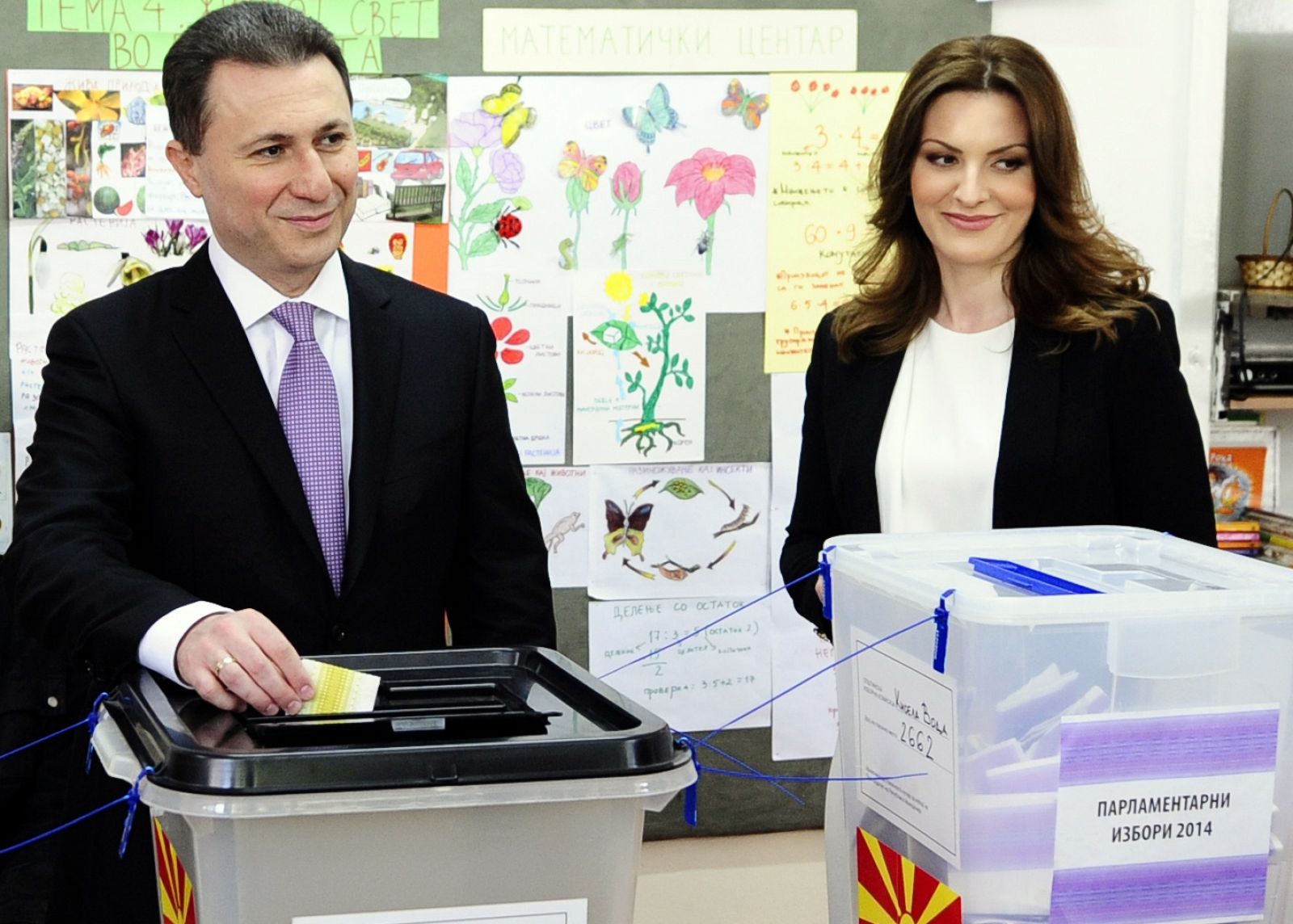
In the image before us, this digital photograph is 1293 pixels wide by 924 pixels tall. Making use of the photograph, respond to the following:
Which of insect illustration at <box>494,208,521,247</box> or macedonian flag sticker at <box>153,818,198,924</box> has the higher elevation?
insect illustration at <box>494,208,521,247</box>

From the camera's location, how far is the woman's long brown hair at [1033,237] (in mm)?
1718

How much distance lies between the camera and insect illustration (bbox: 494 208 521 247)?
297cm

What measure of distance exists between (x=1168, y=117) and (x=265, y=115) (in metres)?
2.15

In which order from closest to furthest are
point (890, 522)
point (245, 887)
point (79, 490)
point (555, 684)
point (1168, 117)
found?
point (245, 887) < point (555, 684) < point (79, 490) < point (890, 522) < point (1168, 117)

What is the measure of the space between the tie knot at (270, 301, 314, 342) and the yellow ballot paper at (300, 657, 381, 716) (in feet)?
1.74

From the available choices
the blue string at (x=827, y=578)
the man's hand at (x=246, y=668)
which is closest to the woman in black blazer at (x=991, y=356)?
the blue string at (x=827, y=578)

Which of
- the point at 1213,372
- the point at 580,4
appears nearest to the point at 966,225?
the point at 580,4

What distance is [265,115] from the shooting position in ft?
5.08

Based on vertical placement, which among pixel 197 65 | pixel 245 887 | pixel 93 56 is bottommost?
pixel 245 887

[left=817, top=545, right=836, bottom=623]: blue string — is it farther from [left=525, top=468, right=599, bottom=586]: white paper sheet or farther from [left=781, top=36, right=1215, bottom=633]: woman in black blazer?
[left=525, top=468, right=599, bottom=586]: white paper sheet

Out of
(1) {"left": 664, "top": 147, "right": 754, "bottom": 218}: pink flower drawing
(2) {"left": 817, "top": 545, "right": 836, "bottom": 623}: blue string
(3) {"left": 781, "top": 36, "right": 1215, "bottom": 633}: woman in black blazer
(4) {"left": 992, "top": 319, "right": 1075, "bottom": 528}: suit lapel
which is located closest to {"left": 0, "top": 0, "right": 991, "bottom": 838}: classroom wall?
(1) {"left": 664, "top": 147, "right": 754, "bottom": 218}: pink flower drawing

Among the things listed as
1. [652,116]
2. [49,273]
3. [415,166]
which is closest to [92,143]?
[49,273]

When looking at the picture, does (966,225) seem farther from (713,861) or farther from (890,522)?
(713,861)

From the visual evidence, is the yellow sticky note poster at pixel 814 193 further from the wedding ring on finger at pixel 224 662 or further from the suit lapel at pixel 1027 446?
the wedding ring on finger at pixel 224 662
